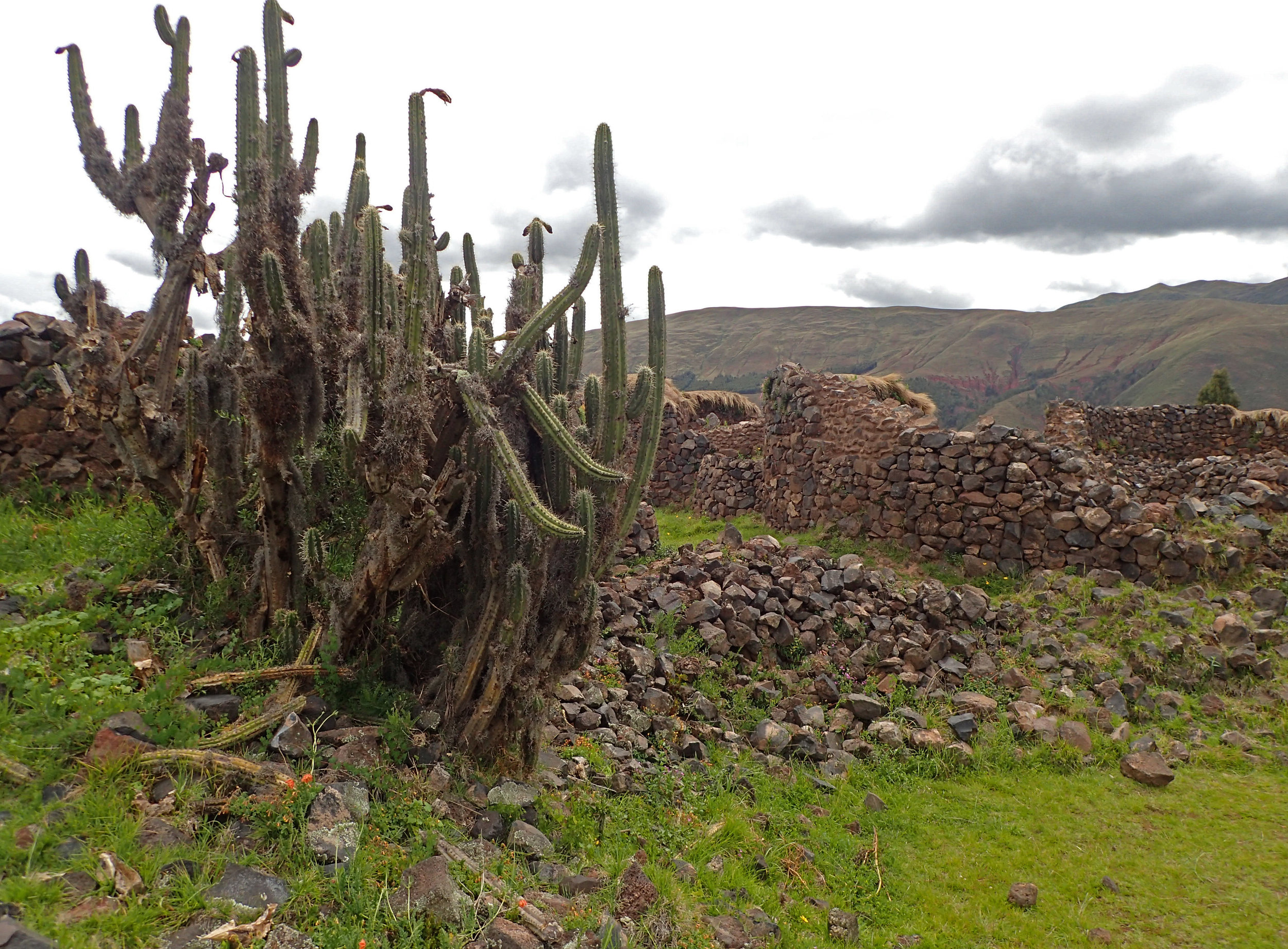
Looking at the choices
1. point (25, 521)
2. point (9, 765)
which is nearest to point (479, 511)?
point (9, 765)

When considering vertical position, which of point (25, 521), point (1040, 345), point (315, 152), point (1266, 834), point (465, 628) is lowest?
point (1266, 834)

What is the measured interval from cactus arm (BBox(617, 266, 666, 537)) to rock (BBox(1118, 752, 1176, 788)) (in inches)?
173

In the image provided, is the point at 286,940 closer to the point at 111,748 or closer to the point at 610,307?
the point at 111,748

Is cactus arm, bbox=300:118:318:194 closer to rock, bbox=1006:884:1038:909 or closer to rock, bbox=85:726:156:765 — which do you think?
rock, bbox=85:726:156:765

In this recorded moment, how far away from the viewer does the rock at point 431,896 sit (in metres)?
2.88

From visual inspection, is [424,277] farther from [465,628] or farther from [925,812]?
[925,812]

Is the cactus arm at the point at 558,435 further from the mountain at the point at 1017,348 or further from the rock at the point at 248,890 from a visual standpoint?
the mountain at the point at 1017,348

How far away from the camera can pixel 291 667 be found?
4.05 meters

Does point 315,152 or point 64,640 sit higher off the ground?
point 315,152

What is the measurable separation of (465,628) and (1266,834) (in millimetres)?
5479

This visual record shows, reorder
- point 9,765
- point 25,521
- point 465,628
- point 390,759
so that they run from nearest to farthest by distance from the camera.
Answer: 1. point 9,765
2. point 390,759
3. point 465,628
4. point 25,521

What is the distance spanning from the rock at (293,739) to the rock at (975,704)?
5270mm

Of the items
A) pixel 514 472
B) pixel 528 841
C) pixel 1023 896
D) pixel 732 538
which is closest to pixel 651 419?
pixel 514 472

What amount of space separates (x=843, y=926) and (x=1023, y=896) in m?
1.18
